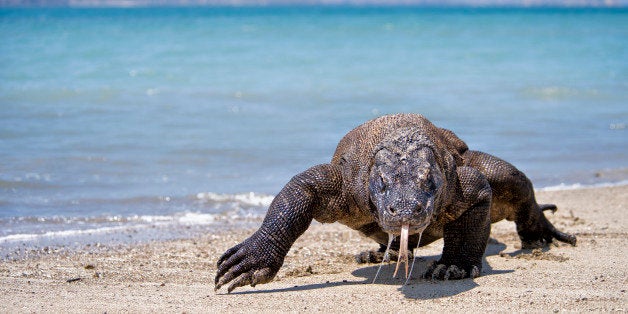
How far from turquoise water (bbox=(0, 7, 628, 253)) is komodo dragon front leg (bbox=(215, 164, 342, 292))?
3772 millimetres

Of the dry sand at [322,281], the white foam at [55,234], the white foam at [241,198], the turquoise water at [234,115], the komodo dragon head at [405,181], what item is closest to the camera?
the komodo dragon head at [405,181]

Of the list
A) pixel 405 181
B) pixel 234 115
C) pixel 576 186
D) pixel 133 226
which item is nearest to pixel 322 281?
pixel 405 181

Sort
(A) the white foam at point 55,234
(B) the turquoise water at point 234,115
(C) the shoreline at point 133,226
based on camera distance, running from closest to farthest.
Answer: (C) the shoreline at point 133,226 → (A) the white foam at point 55,234 → (B) the turquoise water at point 234,115

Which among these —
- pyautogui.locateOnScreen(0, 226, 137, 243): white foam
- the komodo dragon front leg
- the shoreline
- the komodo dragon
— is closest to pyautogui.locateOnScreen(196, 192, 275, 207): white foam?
the shoreline

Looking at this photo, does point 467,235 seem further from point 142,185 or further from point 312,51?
point 312,51

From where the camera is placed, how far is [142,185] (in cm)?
1427

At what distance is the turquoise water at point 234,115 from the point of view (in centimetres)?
1349

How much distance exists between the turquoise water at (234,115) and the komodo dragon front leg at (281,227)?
3772mm

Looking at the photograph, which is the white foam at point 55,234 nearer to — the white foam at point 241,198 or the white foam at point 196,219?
the white foam at point 196,219

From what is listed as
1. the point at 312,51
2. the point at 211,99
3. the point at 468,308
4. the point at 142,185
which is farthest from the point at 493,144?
the point at 312,51

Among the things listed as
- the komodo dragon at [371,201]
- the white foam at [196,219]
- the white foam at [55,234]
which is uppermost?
the komodo dragon at [371,201]

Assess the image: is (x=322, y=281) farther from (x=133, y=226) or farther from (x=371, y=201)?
(x=133, y=226)

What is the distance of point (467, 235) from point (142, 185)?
23.8 feet

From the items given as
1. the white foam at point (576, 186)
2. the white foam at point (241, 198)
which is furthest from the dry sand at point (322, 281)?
the white foam at point (576, 186)
